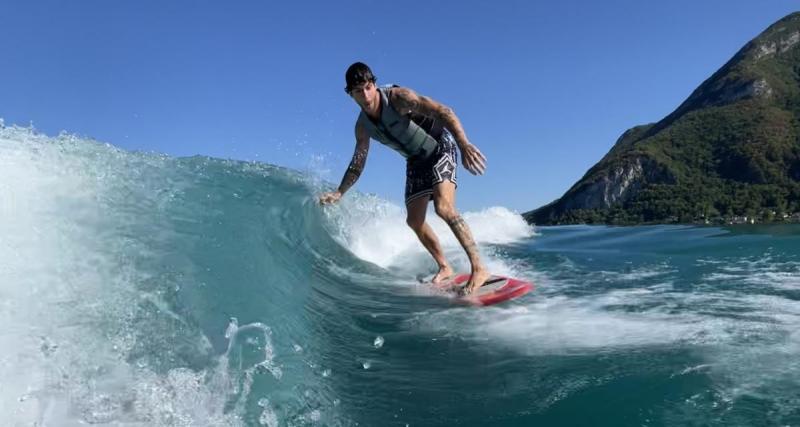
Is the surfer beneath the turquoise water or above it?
above

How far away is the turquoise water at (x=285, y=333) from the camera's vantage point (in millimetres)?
2746

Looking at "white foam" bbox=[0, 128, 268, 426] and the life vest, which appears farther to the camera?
the life vest

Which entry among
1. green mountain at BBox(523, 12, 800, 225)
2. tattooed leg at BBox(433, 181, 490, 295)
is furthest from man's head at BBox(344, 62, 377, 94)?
green mountain at BBox(523, 12, 800, 225)

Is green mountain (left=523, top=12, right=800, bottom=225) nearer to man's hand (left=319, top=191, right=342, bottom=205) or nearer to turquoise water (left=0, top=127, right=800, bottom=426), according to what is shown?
man's hand (left=319, top=191, right=342, bottom=205)

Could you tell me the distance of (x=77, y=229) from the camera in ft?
13.2

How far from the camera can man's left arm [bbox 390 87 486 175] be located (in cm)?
593

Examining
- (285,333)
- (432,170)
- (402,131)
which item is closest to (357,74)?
(402,131)

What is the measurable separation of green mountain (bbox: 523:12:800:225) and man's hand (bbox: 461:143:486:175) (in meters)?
71.6

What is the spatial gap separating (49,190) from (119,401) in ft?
7.32

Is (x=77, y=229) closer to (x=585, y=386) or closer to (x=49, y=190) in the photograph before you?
(x=49, y=190)

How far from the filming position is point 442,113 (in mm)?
6027

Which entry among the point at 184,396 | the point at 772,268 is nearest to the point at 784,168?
the point at 772,268

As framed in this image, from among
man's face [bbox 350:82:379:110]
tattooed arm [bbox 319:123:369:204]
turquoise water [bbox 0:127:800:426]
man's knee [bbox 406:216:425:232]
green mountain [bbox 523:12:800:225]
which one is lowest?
turquoise water [bbox 0:127:800:426]

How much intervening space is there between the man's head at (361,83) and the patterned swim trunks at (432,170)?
1.13 m
